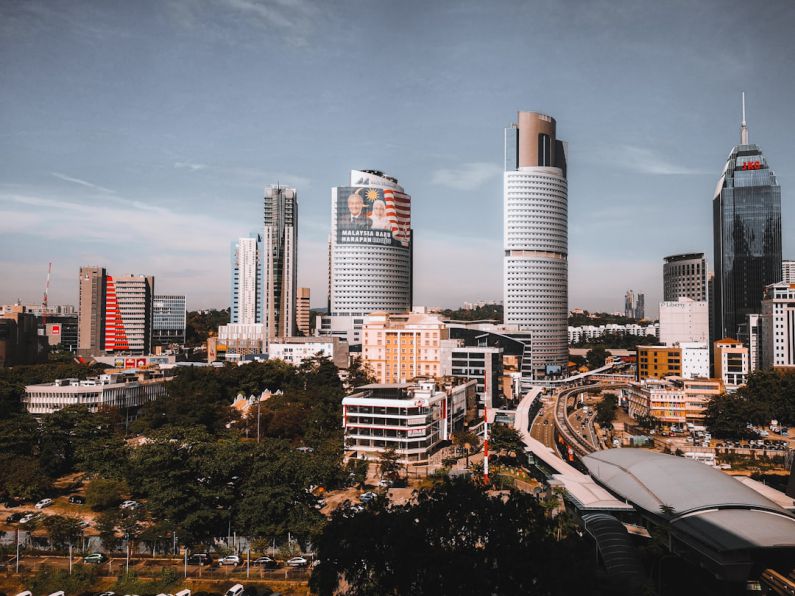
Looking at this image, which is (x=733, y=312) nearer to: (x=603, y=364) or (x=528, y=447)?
(x=603, y=364)

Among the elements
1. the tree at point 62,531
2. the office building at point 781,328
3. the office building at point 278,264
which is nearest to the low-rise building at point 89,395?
the tree at point 62,531

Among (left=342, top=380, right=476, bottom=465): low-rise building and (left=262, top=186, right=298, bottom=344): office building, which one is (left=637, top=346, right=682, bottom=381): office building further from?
(left=262, top=186, right=298, bottom=344): office building

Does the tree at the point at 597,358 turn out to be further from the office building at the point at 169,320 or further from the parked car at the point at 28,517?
the parked car at the point at 28,517

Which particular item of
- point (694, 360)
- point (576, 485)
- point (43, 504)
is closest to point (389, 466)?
point (576, 485)

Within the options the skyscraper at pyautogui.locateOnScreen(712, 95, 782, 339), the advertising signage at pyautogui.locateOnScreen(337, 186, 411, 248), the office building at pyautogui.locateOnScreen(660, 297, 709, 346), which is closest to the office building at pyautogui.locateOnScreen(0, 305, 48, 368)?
the advertising signage at pyautogui.locateOnScreen(337, 186, 411, 248)

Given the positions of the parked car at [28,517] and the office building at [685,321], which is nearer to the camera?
the parked car at [28,517]

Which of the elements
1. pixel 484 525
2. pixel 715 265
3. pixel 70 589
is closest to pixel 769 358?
pixel 715 265
